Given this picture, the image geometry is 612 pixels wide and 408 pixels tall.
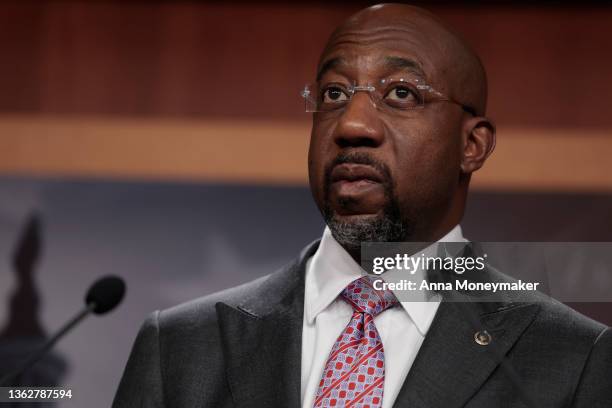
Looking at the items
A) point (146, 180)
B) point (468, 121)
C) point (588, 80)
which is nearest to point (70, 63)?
point (146, 180)

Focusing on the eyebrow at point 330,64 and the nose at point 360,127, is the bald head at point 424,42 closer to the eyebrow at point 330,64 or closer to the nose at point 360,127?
the eyebrow at point 330,64

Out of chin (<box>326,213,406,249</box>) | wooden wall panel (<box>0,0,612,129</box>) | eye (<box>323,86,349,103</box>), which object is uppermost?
wooden wall panel (<box>0,0,612,129</box>)

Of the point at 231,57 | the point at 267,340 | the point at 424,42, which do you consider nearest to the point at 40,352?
the point at 267,340

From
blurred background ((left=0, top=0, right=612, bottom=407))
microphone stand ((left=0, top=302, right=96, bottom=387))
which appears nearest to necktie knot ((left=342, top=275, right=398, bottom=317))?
microphone stand ((left=0, top=302, right=96, bottom=387))

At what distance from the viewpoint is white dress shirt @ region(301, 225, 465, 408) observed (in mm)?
1382

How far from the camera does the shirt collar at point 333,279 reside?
4.72ft

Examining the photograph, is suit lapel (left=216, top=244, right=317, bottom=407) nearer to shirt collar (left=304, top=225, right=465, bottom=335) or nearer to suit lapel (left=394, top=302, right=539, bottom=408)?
shirt collar (left=304, top=225, right=465, bottom=335)

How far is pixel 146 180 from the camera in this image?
6.96 ft

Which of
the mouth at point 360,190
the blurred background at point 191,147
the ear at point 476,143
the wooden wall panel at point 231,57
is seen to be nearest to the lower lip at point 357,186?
the mouth at point 360,190

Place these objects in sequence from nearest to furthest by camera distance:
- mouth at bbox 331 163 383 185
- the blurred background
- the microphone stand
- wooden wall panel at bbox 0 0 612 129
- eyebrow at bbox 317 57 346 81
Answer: the microphone stand → mouth at bbox 331 163 383 185 → eyebrow at bbox 317 57 346 81 → the blurred background → wooden wall panel at bbox 0 0 612 129

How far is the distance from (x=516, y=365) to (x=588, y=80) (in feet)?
3.32

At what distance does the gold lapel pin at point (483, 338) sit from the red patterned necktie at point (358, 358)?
14cm

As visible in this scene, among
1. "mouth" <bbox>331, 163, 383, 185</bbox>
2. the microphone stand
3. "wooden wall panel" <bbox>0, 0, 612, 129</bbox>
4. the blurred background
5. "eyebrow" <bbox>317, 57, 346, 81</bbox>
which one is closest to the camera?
the microphone stand

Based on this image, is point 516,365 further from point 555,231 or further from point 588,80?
point 588,80
